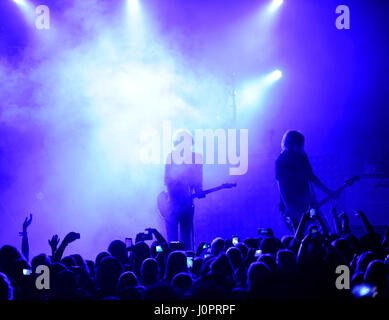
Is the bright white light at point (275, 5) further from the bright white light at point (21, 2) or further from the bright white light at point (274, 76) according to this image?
the bright white light at point (21, 2)

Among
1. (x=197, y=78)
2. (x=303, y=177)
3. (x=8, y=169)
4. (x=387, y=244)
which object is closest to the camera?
(x=387, y=244)

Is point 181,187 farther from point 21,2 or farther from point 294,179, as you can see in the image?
point 21,2

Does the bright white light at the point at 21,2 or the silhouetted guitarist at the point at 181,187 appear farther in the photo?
the bright white light at the point at 21,2

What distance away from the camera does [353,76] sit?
9195 millimetres

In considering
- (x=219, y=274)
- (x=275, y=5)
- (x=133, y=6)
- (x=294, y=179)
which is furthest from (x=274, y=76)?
(x=219, y=274)

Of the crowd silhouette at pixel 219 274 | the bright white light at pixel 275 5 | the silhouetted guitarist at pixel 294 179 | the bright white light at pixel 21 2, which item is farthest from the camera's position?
the bright white light at pixel 275 5

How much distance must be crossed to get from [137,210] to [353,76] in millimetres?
5764

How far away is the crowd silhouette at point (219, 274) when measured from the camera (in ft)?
6.97

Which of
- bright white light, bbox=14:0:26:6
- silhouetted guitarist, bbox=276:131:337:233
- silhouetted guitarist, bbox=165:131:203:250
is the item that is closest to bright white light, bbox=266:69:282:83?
silhouetted guitarist, bbox=276:131:337:233

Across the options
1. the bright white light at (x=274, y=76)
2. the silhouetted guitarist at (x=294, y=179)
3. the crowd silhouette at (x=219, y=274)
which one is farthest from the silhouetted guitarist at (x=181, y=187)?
the bright white light at (x=274, y=76)

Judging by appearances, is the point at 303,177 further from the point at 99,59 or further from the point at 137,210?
the point at 99,59

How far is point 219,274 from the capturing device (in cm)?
252

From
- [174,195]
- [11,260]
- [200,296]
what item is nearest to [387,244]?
[200,296]

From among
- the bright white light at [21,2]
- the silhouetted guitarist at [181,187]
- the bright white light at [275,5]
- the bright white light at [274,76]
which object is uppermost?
the bright white light at [275,5]
